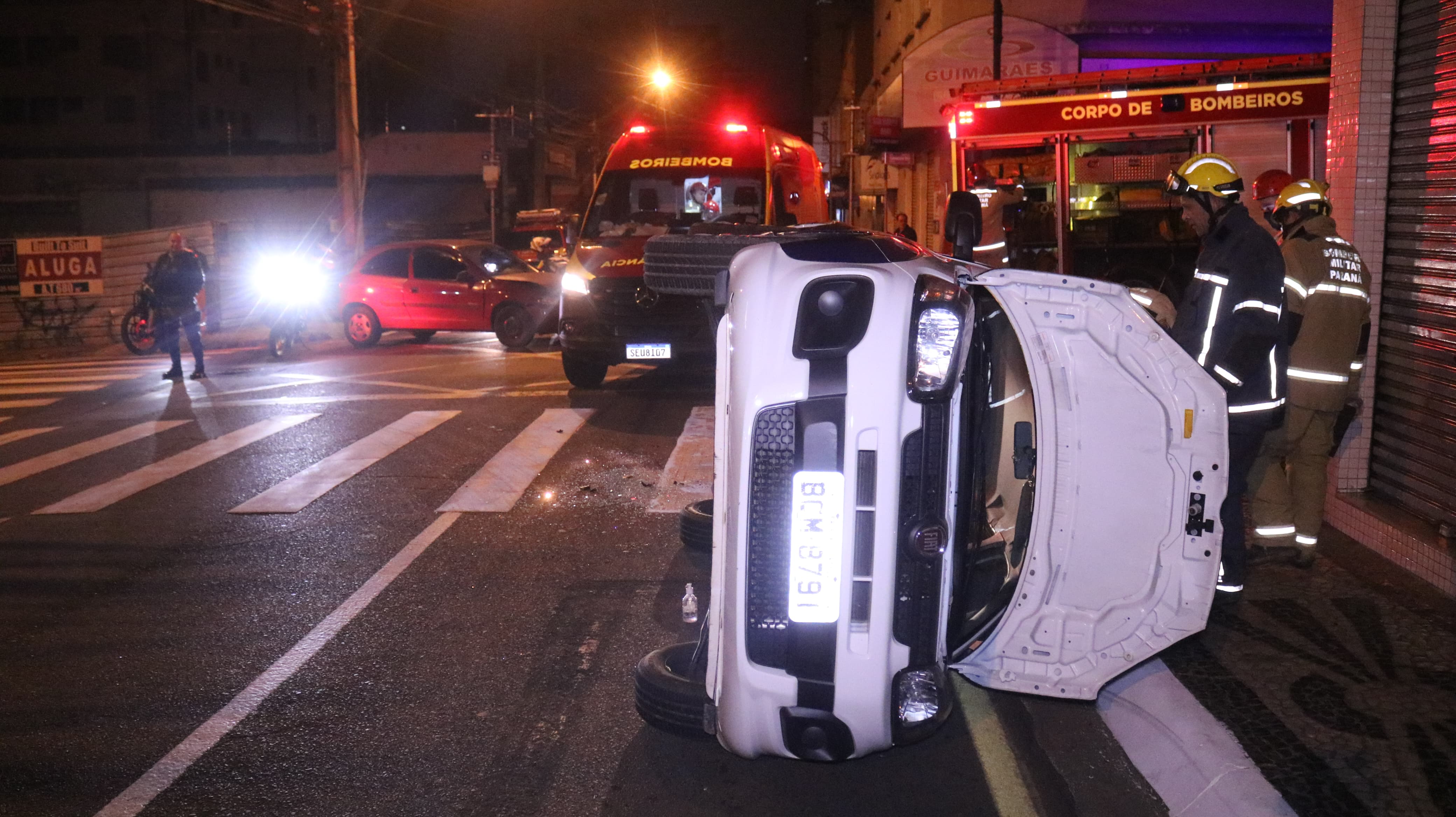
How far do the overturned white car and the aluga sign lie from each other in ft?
68.9

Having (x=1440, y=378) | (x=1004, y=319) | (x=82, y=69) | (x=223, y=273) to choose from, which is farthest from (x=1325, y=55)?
(x=82, y=69)

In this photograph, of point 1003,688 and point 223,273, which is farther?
point 223,273

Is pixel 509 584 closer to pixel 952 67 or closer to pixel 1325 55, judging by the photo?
pixel 1325 55

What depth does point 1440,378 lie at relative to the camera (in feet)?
21.0

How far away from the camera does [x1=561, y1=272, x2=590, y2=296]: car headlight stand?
1248 cm

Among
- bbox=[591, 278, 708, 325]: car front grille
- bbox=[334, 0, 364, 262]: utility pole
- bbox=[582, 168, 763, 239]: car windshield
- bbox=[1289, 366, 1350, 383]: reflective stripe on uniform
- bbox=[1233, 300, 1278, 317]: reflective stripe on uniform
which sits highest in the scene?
bbox=[334, 0, 364, 262]: utility pole

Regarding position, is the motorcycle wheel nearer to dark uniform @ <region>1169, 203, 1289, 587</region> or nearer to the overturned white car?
dark uniform @ <region>1169, 203, 1289, 587</region>

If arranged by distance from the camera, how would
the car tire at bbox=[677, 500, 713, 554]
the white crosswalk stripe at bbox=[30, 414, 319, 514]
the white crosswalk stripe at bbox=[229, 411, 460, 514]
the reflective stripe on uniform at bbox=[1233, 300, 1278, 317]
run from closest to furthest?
1. the reflective stripe on uniform at bbox=[1233, 300, 1278, 317]
2. the car tire at bbox=[677, 500, 713, 554]
3. the white crosswalk stripe at bbox=[229, 411, 460, 514]
4. the white crosswalk stripe at bbox=[30, 414, 319, 514]

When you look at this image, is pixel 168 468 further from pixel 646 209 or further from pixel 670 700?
pixel 670 700

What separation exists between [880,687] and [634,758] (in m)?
1.20

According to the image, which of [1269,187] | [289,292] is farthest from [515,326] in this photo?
[1269,187]

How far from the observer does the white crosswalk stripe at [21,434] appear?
1143 centimetres

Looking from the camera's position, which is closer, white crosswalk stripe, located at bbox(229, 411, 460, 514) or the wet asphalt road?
the wet asphalt road

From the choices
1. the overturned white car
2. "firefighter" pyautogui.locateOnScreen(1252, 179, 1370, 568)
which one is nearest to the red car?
"firefighter" pyautogui.locateOnScreen(1252, 179, 1370, 568)
